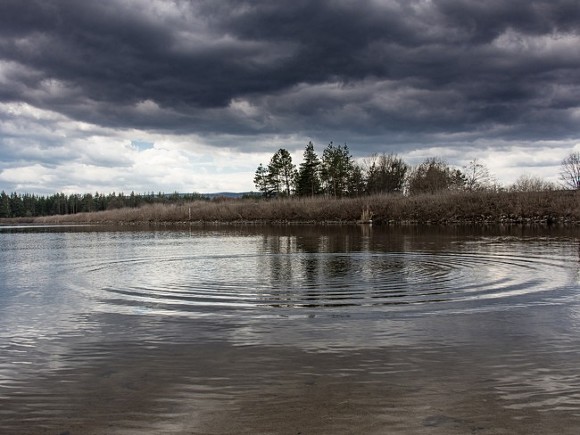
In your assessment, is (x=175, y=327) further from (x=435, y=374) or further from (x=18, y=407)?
(x=435, y=374)

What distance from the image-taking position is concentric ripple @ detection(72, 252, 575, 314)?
1244 cm

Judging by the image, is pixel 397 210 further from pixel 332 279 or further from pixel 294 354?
pixel 294 354

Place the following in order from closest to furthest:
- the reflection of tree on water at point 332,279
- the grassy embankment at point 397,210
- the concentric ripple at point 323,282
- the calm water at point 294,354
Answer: the calm water at point 294,354 → the concentric ripple at point 323,282 → the reflection of tree on water at point 332,279 → the grassy embankment at point 397,210

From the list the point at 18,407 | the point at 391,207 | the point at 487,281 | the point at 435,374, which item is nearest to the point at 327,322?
the point at 435,374

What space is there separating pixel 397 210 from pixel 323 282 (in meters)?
62.6

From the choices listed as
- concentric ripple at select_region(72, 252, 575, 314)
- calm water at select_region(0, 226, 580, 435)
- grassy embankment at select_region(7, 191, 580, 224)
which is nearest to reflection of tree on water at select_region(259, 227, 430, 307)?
concentric ripple at select_region(72, 252, 575, 314)

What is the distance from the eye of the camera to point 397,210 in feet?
250

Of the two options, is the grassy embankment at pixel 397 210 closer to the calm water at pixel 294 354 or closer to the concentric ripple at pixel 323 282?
the concentric ripple at pixel 323 282

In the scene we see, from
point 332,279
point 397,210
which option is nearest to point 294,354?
point 332,279

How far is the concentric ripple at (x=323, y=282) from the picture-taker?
12438 millimetres

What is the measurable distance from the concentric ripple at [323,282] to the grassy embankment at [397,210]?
50107 millimetres

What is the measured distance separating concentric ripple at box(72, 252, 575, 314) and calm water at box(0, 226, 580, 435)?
0.11 metres

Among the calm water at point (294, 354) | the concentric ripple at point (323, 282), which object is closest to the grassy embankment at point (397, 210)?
the concentric ripple at point (323, 282)

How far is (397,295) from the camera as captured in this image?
1322 cm
